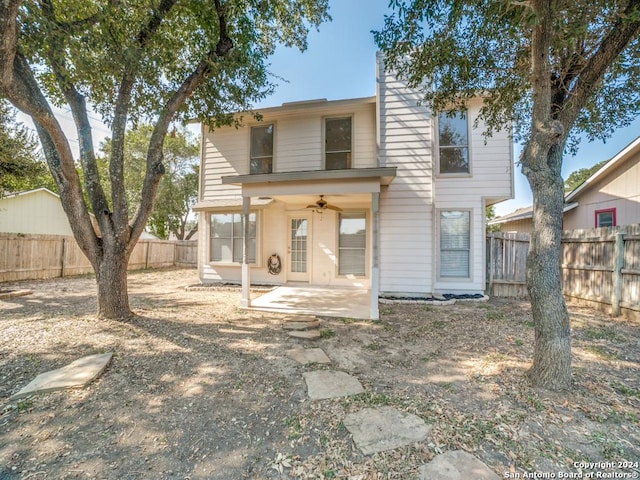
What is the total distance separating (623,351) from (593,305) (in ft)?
9.17

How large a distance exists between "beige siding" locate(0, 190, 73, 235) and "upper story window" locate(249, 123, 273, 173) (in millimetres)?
11932

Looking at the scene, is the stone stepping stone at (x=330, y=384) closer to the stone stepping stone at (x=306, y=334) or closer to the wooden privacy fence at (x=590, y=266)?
the stone stepping stone at (x=306, y=334)

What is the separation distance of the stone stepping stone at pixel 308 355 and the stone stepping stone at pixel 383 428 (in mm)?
1103

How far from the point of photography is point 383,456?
1.94m

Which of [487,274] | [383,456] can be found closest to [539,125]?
[383,456]

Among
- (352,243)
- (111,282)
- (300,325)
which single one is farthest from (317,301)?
(111,282)

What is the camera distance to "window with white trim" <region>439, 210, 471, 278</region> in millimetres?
7203

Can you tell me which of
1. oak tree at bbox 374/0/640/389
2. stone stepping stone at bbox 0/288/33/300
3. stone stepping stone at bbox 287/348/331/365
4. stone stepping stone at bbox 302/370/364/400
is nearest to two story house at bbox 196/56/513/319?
oak tree at bbox 374/0/640/389

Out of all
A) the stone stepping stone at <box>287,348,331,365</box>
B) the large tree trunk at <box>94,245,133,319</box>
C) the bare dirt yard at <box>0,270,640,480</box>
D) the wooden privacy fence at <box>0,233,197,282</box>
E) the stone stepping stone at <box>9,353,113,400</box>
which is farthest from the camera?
the wooden privacy fence at <box>0,233,197,282</box>

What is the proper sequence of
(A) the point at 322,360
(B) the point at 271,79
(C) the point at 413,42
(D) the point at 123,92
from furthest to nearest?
(B) the point at 271,79, (D) the point at 123,92, (C) the point at 413,42, (A) the point at 322,360

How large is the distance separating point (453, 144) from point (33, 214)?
A: 1899cm

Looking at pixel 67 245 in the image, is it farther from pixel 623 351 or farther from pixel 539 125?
pixel 623 351

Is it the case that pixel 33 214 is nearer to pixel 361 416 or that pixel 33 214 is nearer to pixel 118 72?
pixel 118 72

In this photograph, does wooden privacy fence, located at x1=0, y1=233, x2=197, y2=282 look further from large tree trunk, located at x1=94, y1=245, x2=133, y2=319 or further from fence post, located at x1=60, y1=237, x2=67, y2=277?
large tree trunk, located at x1=94, y1=245, x2=133, y2=319
